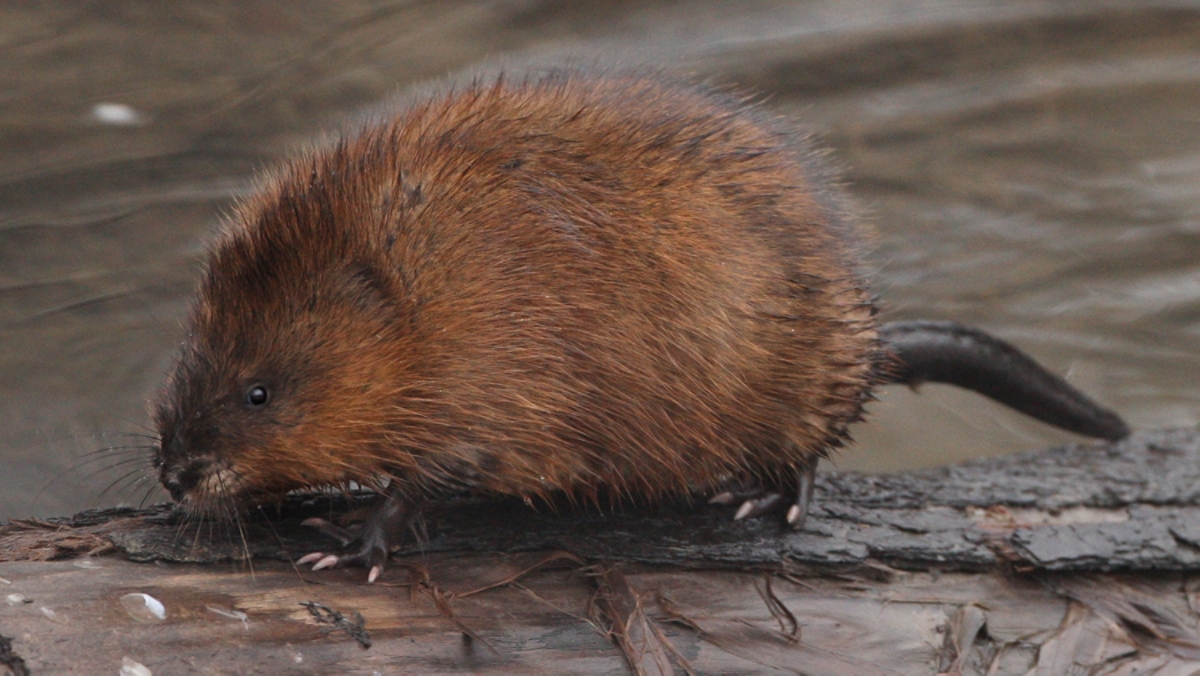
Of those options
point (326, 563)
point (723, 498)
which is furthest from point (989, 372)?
point (326, 563)

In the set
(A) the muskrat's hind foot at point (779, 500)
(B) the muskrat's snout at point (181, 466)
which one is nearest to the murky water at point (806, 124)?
(A) the muskrat's hind foot at point (779, 500)

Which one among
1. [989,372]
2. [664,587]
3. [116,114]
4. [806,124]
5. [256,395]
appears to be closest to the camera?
[256,395]

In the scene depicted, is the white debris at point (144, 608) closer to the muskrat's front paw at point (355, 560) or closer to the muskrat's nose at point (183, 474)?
the muskrat's nose at point (183, 474)

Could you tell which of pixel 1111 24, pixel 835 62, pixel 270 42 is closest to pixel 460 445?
pixel 270 42

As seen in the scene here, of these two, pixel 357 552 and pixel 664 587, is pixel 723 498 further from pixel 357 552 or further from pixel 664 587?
pixel 357 552

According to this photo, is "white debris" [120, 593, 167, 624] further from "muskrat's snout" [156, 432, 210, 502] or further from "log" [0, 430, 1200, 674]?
"muskrat's snout" [156, 432, 210, 502]

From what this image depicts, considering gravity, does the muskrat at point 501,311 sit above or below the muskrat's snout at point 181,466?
above

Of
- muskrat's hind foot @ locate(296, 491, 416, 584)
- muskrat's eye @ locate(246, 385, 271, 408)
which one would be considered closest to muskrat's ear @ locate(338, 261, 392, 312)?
muskrat's eye @ locate(246, 385, 271, 408)

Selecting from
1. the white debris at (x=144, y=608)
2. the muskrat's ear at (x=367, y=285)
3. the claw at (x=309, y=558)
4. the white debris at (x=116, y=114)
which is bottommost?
the claw at (x=309, y=558)
